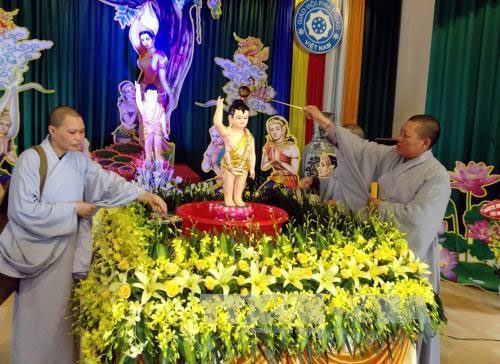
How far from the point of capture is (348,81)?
5.32 metres

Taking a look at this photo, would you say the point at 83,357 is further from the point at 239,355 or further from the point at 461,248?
the point at 461,248

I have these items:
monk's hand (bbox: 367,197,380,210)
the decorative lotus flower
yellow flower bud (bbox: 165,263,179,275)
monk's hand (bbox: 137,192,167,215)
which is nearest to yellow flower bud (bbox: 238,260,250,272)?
yellow flower bud (bbox: 165,263,179,275)

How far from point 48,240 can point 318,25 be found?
4154 millimetres

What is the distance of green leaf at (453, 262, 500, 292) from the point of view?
3900 mm

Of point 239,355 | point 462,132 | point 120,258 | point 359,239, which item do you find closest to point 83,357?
point 120,258

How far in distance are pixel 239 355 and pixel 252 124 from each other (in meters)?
3.94

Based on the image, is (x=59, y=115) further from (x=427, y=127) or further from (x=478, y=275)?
(x=478, y=275)

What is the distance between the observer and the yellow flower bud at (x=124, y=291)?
54.5 inches

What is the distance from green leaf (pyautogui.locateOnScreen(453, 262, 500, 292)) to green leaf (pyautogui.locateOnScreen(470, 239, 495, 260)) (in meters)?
0.08

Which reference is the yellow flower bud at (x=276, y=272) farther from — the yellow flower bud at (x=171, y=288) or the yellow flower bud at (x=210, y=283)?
the yellow flower bud at (x=171, y=288)

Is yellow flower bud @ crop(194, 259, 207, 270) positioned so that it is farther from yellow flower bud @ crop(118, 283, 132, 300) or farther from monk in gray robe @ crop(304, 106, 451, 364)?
monk in gray robe @ crop(304, 106, 451, 364)

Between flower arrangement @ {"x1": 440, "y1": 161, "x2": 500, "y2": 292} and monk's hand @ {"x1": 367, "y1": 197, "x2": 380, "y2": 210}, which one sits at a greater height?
monk's hand @ {"x1": 367, "y1": 197, "x2": 380, "y2": 210}

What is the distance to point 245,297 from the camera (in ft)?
4.94

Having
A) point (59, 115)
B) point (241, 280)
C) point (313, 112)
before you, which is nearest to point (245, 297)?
point (241, 280)
